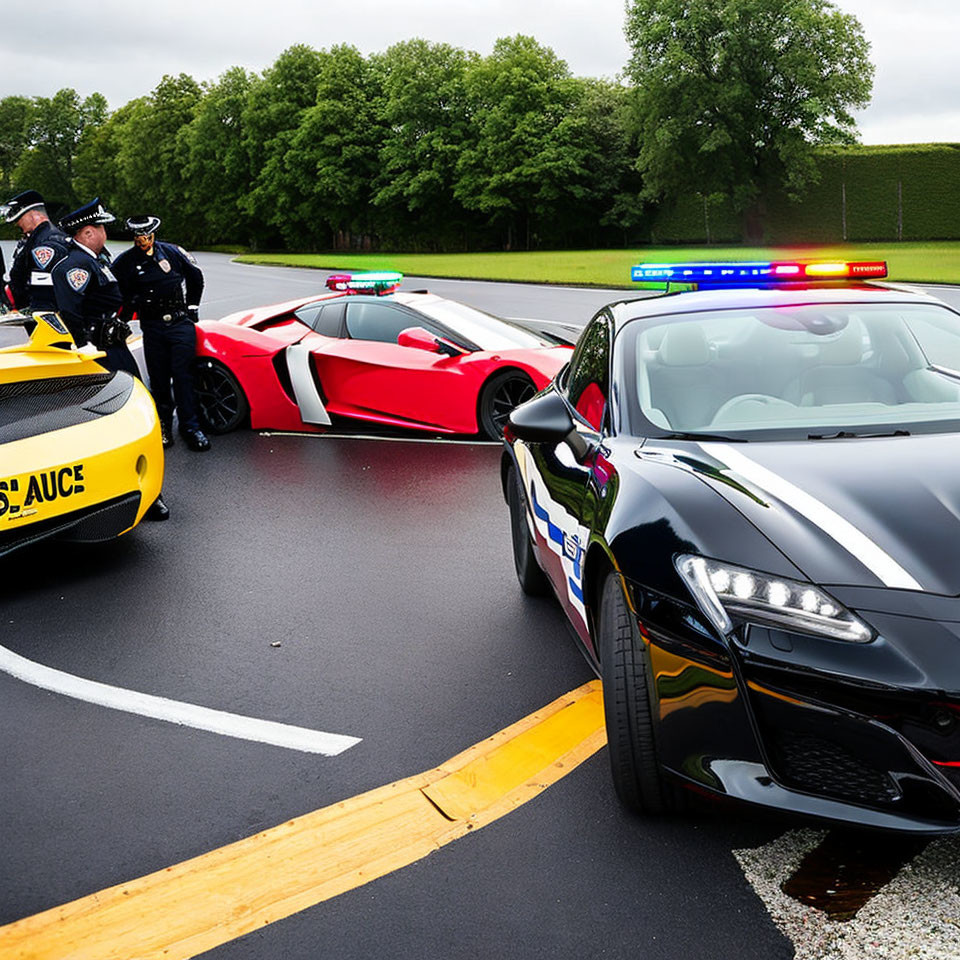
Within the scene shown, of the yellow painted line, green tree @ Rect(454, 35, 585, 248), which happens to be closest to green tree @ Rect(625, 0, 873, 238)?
green tree @ Rect(454, 35, 585, 248)

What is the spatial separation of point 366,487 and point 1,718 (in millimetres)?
3983

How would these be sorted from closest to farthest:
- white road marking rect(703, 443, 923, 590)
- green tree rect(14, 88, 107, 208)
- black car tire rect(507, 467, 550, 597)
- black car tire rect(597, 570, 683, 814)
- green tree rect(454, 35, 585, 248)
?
white road marking rect(703, 443, 923, 590) < black car tire rect(597, 570, 683, 814) < black car tire rect(507, 467, 550, 597) < green tree rect(454, 35, 585, 248) < green tree rect(14, 88, 107, 208)

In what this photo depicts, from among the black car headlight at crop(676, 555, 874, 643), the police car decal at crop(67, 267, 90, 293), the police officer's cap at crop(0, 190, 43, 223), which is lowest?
the black car headlight at crop(676, 555, 874, 643)

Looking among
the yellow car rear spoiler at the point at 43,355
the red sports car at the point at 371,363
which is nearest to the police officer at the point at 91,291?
the red sports car at the point at 371,363

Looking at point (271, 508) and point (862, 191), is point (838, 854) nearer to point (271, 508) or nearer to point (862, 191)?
point (271, 508)

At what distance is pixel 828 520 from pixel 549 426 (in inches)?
51.4

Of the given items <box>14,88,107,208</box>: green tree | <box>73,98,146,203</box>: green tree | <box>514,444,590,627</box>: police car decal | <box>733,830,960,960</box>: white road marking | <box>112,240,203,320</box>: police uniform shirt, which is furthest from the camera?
<box>14,88,107,208</box>: green tree

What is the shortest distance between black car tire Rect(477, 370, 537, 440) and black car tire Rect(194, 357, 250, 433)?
7.34ft

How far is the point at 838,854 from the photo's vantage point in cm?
294

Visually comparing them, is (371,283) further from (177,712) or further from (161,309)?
(177,712)

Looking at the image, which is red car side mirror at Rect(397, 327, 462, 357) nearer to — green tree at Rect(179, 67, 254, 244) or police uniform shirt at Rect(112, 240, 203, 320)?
police uniform shirt at Rect(112, 240, 203, 320)

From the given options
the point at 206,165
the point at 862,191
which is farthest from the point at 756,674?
the point at 206,165

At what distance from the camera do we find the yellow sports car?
536 centimetres

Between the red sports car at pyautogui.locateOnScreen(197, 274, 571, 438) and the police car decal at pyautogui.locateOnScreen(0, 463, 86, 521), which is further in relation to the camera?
the red sports car at pyautogui.locateOnScreen(197, 274, 571, 438)
